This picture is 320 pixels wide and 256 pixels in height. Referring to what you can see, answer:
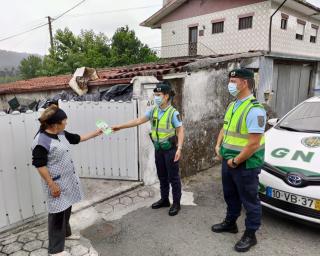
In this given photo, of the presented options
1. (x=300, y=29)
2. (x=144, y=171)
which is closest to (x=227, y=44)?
(x=300, y=29)

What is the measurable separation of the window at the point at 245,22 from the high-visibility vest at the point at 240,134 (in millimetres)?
12417

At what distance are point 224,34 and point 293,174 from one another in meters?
13.1

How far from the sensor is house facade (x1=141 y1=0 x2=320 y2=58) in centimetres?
1300

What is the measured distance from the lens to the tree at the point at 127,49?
72.3 ft

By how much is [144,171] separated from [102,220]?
1.22 metres

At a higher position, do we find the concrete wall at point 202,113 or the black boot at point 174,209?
the concrete wall at point 202,113

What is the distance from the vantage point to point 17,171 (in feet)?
10.4

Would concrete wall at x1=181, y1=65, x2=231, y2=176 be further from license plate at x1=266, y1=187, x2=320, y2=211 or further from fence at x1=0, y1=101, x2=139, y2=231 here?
license plate at x1=266, y1=187, x2=320, y2=211

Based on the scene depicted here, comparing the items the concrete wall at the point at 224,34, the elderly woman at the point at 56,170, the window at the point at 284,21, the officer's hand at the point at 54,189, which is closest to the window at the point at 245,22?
the concrete wall at the point at 224,34

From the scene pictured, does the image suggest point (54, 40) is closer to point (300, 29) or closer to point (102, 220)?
point (300, 29)

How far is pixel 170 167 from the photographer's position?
11.6 feet

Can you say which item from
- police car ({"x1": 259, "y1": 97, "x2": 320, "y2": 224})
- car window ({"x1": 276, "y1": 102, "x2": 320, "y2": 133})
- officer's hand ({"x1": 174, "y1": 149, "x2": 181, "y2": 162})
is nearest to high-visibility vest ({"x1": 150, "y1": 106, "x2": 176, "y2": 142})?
officer's hand ({"x1": 174, "y1": 149, "x2": 181, "y2": 162})

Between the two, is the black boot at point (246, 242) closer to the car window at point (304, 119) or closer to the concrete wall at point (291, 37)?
the car window at point (304, 119)

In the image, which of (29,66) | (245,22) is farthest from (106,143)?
(29,66)
